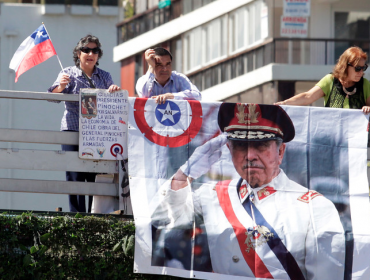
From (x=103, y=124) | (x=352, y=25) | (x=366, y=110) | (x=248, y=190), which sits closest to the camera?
(x=248, y=190)

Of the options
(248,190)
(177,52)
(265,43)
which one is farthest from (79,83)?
(177,52)

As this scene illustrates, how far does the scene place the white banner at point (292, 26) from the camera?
93.6 ft

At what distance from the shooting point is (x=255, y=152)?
936 centimetres

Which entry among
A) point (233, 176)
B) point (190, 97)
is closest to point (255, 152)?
point (233, 176)

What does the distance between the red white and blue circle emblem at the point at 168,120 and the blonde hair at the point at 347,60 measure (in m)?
1.59

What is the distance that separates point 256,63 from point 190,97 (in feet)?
63.4

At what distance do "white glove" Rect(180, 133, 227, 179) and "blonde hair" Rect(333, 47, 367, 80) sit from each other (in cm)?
148

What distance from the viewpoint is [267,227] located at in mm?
8953

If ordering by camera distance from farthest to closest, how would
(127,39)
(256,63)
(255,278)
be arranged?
A: 1. (127,39)
2. (256,63)
3. (255,278)

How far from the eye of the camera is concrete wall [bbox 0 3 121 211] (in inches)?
1218

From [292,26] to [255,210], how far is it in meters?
20.1

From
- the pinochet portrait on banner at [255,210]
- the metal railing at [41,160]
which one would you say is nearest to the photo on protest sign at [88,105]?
the metal railing at [41,160]

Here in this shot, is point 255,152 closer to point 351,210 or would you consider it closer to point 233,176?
point 233,176

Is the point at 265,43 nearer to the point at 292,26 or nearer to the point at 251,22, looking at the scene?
the point at 292,26
